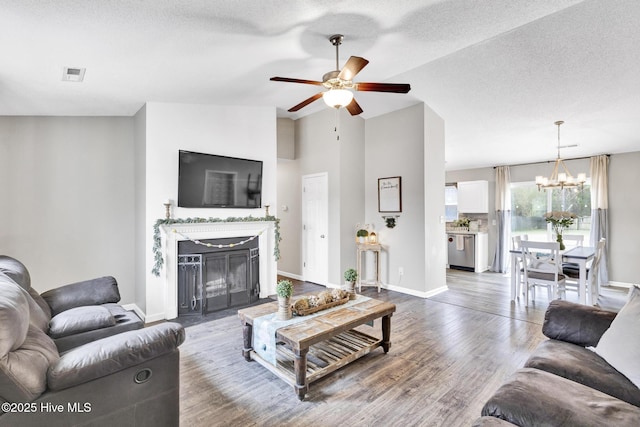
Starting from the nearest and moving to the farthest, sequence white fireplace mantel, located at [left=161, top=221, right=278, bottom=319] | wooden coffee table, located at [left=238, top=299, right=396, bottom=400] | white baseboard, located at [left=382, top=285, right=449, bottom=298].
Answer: wooden coffee table, located at [left=238, top=299, right=396, bottom=400]
white fireplace mantel, located at [left=161, top=221, right=278, bottom=319]
white baseboard, located at [left=382, top=285, right=449, bottom=298]

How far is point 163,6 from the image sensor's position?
1954mm

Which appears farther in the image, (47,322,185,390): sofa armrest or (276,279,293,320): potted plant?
(276,279,293,320): potted plant

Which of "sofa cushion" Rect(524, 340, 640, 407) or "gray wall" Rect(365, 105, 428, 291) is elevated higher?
"gray wall" Rect(365, 105, 428, 291)

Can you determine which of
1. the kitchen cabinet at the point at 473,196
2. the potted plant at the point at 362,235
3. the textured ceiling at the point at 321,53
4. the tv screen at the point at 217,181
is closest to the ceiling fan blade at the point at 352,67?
the textured ceiling at the point at 321,53

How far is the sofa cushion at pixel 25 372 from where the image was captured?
120cm

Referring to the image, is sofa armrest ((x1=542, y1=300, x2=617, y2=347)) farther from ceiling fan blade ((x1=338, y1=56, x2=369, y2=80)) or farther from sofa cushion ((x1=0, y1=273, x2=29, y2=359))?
sofa cushion ((x1=0, y1=273, x2=29, y2=359))

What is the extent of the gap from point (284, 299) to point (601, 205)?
6508 millimetres

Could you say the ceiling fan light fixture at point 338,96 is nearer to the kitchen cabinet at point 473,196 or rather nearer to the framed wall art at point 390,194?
the framed wall art at point 390,194

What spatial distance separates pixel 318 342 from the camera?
226 centimetres

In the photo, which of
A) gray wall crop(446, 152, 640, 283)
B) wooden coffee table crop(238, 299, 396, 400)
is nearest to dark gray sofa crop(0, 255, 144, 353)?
wooden coffee table crop(238, 299, 396, 400)

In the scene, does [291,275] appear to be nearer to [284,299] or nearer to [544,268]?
[284,299]

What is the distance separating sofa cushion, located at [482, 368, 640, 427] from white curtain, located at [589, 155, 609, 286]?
18.8 ft

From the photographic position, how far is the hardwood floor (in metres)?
1.99

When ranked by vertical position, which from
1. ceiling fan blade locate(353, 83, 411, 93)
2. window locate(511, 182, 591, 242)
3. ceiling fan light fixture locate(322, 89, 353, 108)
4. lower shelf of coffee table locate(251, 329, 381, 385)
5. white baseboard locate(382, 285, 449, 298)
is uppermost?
ceiling fan blade locate(353, 83, 411, 93)
